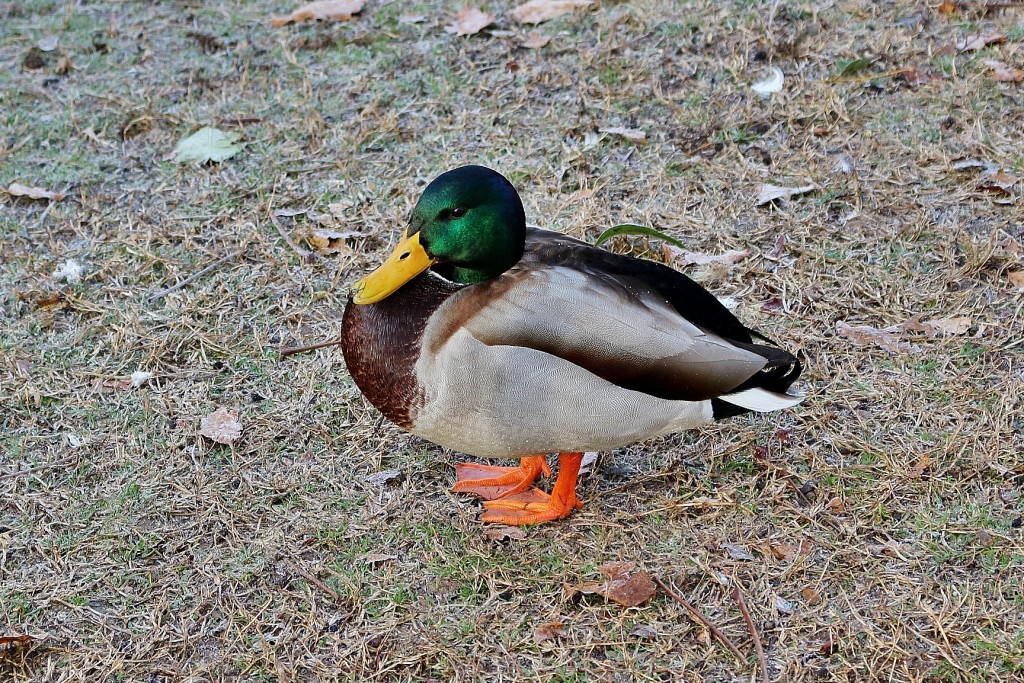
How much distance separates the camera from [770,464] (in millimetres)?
3408

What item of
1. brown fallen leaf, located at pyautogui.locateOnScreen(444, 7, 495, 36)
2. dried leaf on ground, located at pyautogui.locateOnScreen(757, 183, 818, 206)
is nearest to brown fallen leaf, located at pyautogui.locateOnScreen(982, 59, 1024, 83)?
dried leaf on ground, located at pyautogui.locateOnScreen(757, 183, 818, 206)

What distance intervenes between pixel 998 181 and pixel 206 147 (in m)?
3.46

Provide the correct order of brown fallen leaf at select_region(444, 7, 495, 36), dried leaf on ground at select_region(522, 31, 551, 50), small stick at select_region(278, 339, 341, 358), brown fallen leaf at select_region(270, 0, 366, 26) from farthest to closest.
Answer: brown fallen leaf at select_region(270, 0, 366, 26), brown fallen leaf at select_region(444, 7, 495, 36), dried leaf on ground at select_region(522, 31, 551, 50), small stick at select_region(278, 339, 341, 358)

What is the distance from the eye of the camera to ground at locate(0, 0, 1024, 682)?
115 inches

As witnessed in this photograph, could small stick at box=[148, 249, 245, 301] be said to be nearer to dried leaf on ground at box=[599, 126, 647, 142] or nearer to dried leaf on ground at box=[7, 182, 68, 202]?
dried leaf on ground at box=[7, 182, 68, 202]

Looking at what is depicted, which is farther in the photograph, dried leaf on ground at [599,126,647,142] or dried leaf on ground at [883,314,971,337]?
dried leaf on ground at [599,126,647,142]

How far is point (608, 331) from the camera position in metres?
2.94

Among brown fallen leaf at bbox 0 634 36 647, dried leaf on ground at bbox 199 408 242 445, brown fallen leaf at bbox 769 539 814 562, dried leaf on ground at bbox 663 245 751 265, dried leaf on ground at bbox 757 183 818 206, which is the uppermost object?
dried leaf on ground at bbox 757 183 818 206

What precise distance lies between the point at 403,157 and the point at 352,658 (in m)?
2.66

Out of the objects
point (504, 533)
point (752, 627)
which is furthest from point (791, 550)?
point (504, 533)

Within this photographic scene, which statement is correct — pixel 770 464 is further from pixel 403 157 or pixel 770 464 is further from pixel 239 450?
pixel 403 157

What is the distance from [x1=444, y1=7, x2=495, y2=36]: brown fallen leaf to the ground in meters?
0.05

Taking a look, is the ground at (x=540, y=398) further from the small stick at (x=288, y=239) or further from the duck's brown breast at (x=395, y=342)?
the duck's brown breast at (x=395, y=342)

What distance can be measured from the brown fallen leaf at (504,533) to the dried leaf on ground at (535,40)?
3077mm
